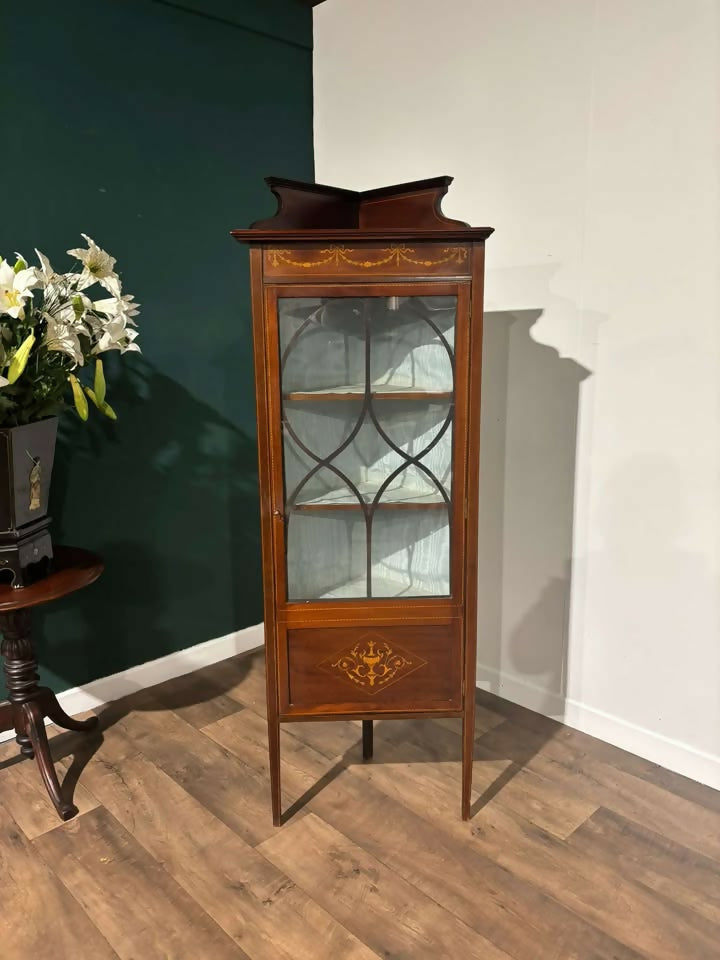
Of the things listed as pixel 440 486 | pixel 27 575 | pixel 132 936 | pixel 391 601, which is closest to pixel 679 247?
pixel 440 486

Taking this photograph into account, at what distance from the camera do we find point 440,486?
72.4 inches

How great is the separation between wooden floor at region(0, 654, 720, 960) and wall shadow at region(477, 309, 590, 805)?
0.69 feet

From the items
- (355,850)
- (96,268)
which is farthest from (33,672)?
(96,268)

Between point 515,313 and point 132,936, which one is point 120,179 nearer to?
point 515,313

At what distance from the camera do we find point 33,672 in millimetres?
2143

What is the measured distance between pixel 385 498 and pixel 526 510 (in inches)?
30.8

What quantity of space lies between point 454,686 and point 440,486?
0.53 m

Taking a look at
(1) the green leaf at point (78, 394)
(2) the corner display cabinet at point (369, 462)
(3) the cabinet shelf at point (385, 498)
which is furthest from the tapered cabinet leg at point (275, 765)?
(1) the green leaf at point (78, 394)

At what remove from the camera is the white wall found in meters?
1.98

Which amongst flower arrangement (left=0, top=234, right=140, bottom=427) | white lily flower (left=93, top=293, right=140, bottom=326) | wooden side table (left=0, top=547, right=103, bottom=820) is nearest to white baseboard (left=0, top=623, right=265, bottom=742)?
wooden side table (left=0, top=547, right=103, bottom=820)

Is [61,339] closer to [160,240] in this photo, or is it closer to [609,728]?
[160,240]

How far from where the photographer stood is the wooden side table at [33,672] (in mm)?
1976

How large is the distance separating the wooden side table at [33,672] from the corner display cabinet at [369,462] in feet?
1.93

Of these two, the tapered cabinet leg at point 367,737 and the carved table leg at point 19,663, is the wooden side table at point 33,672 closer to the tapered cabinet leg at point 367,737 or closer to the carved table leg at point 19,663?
the carved table leg at point 19,663
